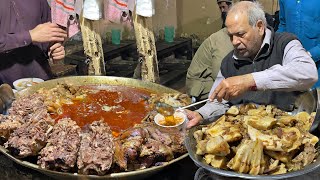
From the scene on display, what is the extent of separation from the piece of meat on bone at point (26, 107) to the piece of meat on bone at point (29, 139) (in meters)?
0.32

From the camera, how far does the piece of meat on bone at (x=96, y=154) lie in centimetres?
221

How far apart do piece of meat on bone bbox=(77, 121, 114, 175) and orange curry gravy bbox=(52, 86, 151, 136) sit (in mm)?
523

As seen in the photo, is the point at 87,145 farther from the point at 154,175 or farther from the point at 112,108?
the point at 112,108

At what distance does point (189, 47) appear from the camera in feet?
28.9

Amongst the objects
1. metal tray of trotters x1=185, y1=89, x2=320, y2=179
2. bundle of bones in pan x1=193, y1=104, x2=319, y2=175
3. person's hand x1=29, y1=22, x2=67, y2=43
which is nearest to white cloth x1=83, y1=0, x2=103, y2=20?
person's hand x1=29, y1=22, x2=67, y2=43

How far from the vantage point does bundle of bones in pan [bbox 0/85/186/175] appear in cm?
226

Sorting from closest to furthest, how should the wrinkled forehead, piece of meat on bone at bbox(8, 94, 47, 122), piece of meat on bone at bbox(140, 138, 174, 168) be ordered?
1. piece of meat on bone at bbox(140, 138, 174, 168)
2. the wrinkled forehead
3. piece of meat on bone at bbox(8, 94, 47, 122)

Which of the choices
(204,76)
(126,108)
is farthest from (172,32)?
(126,108)

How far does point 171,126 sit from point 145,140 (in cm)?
34

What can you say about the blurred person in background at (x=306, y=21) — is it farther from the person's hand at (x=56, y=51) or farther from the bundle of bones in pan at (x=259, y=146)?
the person's hand at (x=56, y=51)

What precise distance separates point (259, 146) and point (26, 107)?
2.08 meters

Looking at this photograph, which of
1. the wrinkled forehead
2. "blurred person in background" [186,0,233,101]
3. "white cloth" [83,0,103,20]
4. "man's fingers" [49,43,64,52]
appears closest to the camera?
the wrinkled forehead

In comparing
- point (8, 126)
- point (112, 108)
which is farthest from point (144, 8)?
point (8, 126)

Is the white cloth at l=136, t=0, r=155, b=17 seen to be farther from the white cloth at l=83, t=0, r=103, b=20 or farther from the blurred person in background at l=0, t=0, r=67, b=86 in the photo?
the blurred person in background at l=0, t=0, r=67, b=86
